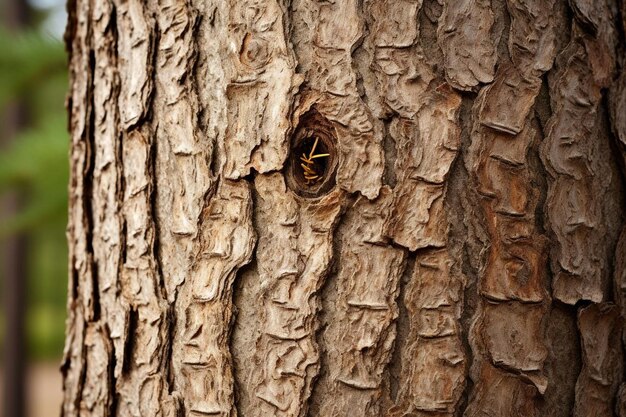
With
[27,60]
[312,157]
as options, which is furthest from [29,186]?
[312,157]

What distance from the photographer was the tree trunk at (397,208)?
1000 mm

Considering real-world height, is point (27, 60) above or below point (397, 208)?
above

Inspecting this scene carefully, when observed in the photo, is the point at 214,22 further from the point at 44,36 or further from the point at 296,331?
the point at 44,36

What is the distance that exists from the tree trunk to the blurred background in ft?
5.11

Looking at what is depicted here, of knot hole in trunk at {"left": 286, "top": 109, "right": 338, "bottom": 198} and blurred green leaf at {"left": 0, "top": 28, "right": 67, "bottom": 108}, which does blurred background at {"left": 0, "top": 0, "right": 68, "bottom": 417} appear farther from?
knot hole in trunk at {"left": 286, "top": 109, "right": 338, "bottom": 198}

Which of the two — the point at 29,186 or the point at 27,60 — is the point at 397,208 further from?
the point at 29,186

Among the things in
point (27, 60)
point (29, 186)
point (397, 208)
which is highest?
point (27, 60)

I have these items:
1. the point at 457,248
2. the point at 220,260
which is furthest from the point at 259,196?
the point at 457,248

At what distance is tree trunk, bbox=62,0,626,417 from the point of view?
1.00m

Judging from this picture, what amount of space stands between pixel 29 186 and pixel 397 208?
8.83 feet

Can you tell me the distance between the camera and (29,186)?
10.3 ft

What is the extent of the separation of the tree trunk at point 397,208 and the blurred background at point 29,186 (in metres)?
1.56

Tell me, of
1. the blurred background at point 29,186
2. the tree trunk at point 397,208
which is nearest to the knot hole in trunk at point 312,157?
the tree trunk at point 397,208

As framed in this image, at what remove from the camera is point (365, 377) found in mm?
1003
